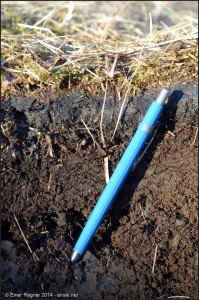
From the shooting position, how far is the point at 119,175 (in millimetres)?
1726

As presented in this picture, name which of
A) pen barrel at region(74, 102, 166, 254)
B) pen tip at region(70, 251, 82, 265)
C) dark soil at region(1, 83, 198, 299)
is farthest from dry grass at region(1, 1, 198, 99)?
pen tip at region(70, 251, 82, 265)

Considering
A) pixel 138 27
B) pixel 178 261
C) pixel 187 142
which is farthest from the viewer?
pixel 138 27

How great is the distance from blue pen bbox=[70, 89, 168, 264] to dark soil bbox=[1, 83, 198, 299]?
65mm

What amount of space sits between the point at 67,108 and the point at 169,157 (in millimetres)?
481

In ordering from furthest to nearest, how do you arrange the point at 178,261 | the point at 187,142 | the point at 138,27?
the point at 138,27, the point at 187,142, the point at 178,261

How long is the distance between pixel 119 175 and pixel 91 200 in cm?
17

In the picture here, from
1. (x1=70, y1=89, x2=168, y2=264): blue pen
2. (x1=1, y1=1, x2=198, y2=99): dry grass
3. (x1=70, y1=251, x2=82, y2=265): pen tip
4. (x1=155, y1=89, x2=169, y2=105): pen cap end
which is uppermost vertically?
(x1=1, y1=1, x2=198, y2=99): dry grass

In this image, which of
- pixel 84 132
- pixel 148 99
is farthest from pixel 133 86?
pixel 84 132

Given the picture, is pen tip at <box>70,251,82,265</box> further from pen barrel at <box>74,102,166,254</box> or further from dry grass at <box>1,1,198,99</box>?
dry grass at <box>1,1,198,99</box>

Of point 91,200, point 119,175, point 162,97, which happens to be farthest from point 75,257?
point 162,97

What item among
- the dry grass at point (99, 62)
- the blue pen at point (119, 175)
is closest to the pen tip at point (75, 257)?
the blue pen at point (119, 175)

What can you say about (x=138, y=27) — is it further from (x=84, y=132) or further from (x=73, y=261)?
(x=73, y=261)

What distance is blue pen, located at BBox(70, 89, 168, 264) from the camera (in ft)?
5.57

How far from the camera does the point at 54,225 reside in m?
1.78
